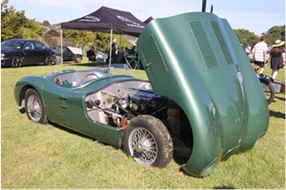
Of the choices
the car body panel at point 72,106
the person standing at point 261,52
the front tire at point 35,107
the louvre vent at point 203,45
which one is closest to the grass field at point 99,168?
the car body panel at point 72,106

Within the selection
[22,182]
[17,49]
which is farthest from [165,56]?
[17,49]

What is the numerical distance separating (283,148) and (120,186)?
273 centimetres

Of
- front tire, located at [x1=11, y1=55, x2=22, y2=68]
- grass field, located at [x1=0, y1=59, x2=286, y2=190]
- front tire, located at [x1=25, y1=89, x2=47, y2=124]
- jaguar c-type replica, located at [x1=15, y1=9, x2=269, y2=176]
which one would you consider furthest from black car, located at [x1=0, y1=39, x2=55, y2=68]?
jaguar c-type replica, located at [x1=15, y1=9, x2=269, y2=176]

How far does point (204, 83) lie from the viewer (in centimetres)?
253

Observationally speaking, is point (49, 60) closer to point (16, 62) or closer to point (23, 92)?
point (16, 62)

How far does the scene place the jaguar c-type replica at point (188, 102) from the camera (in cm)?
241

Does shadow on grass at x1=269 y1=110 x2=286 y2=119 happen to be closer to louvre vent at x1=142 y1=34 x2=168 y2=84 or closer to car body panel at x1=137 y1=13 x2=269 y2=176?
car body panel at x1=137 y1=13 x2=269 y2=176

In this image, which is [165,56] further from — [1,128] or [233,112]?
[1,128]

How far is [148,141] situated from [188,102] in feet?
2.52

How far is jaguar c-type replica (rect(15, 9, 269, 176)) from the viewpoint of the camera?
2.41 metres

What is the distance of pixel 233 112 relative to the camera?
260cm

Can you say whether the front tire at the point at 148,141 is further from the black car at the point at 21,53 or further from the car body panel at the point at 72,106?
the black car at the point at 21,53

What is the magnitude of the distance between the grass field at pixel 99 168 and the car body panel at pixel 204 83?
279 millimetres

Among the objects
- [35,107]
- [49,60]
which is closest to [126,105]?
[35,107]
